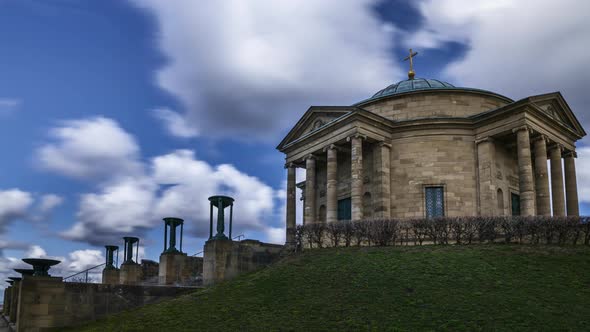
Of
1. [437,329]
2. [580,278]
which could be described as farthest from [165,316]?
[580,278]

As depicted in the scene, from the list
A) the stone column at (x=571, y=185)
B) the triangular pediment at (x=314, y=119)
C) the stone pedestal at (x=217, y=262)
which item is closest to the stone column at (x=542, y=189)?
the stone column at (x=571, y=185)

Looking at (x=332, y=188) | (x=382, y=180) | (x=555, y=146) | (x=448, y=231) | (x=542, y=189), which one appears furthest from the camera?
(x=555, y=146)

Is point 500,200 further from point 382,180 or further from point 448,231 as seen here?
point 448,231

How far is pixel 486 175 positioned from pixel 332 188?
9083 millimetres

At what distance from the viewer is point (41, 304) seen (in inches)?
741

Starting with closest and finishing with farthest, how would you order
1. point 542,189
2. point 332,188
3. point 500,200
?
point 542,189 → point 500,200 → point 332,188

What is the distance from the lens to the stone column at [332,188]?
103 feet

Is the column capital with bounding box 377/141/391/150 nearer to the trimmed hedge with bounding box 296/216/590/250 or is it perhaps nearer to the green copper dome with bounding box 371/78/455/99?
the green copper dome with bounding box 371/78/455/99

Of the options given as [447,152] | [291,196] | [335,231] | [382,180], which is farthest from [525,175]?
Answer: [291,196]

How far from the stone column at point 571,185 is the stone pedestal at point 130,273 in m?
28.6

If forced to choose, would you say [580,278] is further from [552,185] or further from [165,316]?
[552,185]

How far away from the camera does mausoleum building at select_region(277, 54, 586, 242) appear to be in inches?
1190

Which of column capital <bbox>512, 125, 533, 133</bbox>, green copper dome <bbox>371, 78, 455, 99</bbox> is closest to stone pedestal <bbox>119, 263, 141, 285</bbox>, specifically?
green copper dome <bbox>371, 78, 455, 99</bbox>

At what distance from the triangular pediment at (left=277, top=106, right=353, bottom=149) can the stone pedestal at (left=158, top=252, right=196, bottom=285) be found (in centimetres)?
1211
